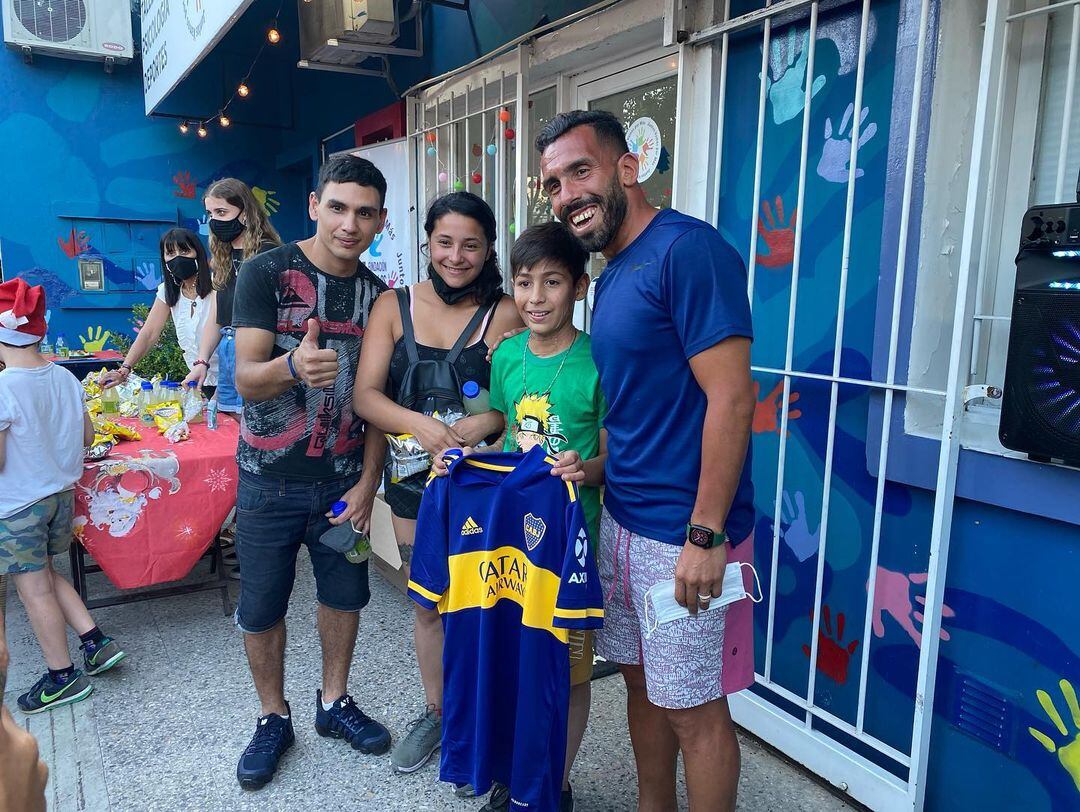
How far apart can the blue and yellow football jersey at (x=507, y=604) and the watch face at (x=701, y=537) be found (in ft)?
0.96

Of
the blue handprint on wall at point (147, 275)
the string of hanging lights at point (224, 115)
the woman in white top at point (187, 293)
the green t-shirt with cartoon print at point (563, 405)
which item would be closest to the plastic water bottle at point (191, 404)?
the woman in white top at point (187, 293)

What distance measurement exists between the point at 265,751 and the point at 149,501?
1.41 metres

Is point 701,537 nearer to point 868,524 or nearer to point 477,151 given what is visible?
point 868,524

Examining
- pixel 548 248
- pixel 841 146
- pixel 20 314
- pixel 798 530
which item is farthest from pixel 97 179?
pixel 798 530

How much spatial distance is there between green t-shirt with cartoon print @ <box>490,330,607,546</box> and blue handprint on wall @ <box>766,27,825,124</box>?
1245mm

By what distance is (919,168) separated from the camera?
7.23ft

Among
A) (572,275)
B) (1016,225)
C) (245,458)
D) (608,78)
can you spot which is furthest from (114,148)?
(1016,225)

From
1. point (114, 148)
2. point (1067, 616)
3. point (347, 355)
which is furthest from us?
point (114, 148)

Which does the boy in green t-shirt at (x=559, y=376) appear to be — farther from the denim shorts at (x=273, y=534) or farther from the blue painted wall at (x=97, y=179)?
the blue painted wall at (x=97, y=179)

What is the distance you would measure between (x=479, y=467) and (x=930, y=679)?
1.45 meters

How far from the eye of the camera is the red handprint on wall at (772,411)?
2703mm

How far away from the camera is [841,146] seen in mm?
2473

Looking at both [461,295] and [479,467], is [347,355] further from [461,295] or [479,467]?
[479,467]

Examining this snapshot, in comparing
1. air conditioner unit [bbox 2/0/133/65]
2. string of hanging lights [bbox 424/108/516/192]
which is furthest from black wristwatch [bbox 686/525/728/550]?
air conditioner unit [bbox 2/0/133/65]
